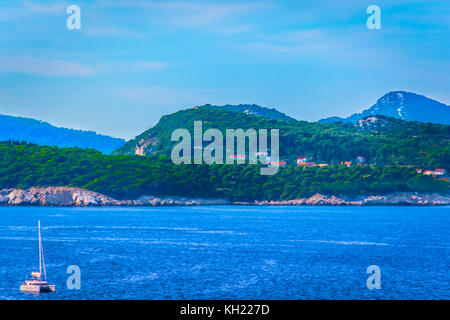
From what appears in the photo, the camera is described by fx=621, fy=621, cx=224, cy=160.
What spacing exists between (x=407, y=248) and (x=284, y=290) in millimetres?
36548

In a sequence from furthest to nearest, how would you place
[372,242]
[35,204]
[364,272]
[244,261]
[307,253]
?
[35,204], [372,242], [307,253], [244,261], [364,272]

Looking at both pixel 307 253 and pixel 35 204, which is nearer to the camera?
pixel 307 253

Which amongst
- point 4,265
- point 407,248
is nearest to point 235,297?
point 4,265

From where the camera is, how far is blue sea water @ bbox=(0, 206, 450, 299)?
50.5 meters

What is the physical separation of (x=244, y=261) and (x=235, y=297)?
20.0 m

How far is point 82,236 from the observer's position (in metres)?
92.4

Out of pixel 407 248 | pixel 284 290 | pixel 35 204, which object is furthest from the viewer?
pixel 35 204

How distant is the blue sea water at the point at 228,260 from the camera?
50.5m

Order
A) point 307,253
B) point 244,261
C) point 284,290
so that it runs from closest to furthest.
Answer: point 284,290 → point 244,261 → point 307,253

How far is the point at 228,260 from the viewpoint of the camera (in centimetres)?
6806

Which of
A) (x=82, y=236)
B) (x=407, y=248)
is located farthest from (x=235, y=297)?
(x=82, y=236)
